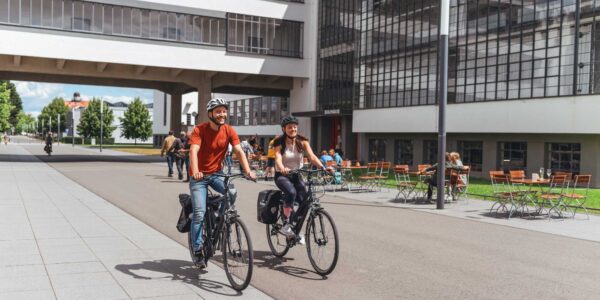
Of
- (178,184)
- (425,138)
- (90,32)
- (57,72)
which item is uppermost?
(90,32)

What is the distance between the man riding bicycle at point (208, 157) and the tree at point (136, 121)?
8716 centimetres

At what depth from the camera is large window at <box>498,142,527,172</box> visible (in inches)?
927

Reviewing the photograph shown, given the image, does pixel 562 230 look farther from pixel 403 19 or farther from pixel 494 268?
pixel 403 19

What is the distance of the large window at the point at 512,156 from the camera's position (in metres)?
23.5

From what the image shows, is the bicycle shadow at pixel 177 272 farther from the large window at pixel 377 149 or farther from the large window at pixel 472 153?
the large window at pixel 377 149

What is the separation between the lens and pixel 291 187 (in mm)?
6535

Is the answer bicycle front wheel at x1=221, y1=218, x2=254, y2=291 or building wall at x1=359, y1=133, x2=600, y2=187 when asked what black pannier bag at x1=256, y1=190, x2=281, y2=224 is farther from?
building wall at x1=359, y1=133, x2=600, y2=187

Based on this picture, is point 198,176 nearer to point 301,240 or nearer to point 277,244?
point 301,240

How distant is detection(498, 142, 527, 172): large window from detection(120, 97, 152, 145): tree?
7423cm

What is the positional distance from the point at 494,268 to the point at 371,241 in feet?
7.28

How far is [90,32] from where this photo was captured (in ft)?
99.2

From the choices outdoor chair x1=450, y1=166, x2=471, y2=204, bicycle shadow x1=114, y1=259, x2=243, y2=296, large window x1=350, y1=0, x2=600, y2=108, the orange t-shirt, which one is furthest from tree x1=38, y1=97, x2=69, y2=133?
the orange t-shirt

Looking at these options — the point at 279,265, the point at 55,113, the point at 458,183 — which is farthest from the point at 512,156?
the point at 55,113

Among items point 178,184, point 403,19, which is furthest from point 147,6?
point 178,184
